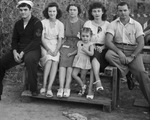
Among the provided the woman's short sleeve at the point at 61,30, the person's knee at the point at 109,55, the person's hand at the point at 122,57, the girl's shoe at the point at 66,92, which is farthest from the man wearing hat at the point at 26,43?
the person's hand at the point at 122,57

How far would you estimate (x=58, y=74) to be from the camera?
16.3 ft

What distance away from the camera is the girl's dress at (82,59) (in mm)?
4586

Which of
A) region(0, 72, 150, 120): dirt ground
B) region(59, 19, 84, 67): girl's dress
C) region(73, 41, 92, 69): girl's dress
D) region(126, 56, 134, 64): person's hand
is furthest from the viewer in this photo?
region(59, 19, 84, 67): girl's dress

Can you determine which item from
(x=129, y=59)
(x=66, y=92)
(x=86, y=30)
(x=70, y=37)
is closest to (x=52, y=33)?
(x=70, y=37)

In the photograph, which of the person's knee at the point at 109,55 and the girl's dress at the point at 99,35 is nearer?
the person's knee at the point at 109,55

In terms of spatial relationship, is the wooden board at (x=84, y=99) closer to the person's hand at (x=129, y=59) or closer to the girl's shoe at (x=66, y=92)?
the girl's shoe at (x=66, y=92)

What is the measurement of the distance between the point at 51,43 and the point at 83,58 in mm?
693

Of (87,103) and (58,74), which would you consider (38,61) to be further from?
(87,103)

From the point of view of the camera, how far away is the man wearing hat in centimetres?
461

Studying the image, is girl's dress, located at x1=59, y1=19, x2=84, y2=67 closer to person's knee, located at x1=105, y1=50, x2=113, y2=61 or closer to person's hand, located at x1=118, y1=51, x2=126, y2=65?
person's knee, located at x1=105, y1=50, x2=113, y2=61

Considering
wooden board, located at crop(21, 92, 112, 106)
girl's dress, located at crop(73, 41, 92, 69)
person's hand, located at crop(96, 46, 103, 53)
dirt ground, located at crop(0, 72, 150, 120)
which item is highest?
person's hand, located at crop(96, 46, 103, 53)

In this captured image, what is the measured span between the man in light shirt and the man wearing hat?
47.2 inches

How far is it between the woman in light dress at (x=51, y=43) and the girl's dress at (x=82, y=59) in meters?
0.35

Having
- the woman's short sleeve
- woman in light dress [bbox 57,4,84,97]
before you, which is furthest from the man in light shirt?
the woman's short sleeve
